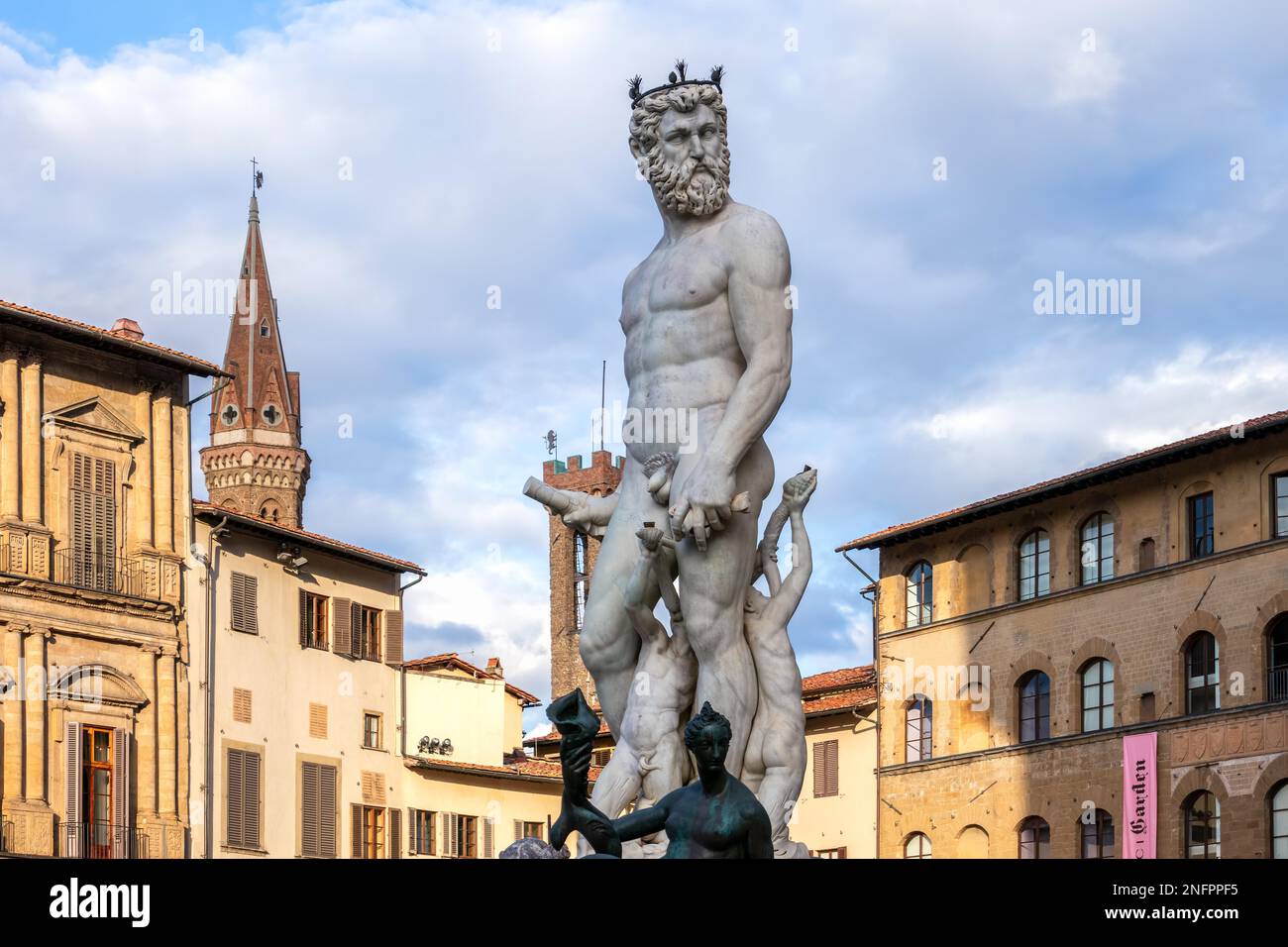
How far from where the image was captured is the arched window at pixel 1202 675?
5603 cm

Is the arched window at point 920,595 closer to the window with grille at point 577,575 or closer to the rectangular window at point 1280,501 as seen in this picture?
the rectangular window at point 1280,501

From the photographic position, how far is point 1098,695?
59.4 metres

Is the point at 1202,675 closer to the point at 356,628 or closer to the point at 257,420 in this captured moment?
the point at 356,628

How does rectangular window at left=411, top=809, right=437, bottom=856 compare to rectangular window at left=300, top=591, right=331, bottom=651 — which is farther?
rectangular window at left=411, top=809, right=437, bottom=856

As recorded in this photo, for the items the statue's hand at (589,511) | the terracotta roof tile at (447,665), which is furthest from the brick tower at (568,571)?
the statue's hand at (589,511)

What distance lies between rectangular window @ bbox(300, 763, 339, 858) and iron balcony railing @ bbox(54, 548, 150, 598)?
7.23 metres

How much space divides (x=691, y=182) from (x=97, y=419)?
141ft

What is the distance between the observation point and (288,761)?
58375 mm

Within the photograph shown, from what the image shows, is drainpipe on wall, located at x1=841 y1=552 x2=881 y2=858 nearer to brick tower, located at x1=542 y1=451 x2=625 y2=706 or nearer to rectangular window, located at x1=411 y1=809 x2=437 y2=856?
rectangular window, located at x1=411 y1=809 x2=437 y2=856

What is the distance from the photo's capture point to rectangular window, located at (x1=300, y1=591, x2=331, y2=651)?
197 ft

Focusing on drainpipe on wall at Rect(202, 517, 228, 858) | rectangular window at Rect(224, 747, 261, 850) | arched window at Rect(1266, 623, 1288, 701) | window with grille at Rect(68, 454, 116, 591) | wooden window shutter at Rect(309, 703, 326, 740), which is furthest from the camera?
wooden window shutter at Rect(309, 703, 326, 740)

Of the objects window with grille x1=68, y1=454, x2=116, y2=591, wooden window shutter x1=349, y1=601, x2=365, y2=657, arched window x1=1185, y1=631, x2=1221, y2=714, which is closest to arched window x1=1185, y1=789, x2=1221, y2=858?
arched window x1=1185, y1=631, x2=1221, y2=714

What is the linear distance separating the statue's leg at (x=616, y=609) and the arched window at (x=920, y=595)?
52310 millimetres

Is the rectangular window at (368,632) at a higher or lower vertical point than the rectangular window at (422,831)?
higher
